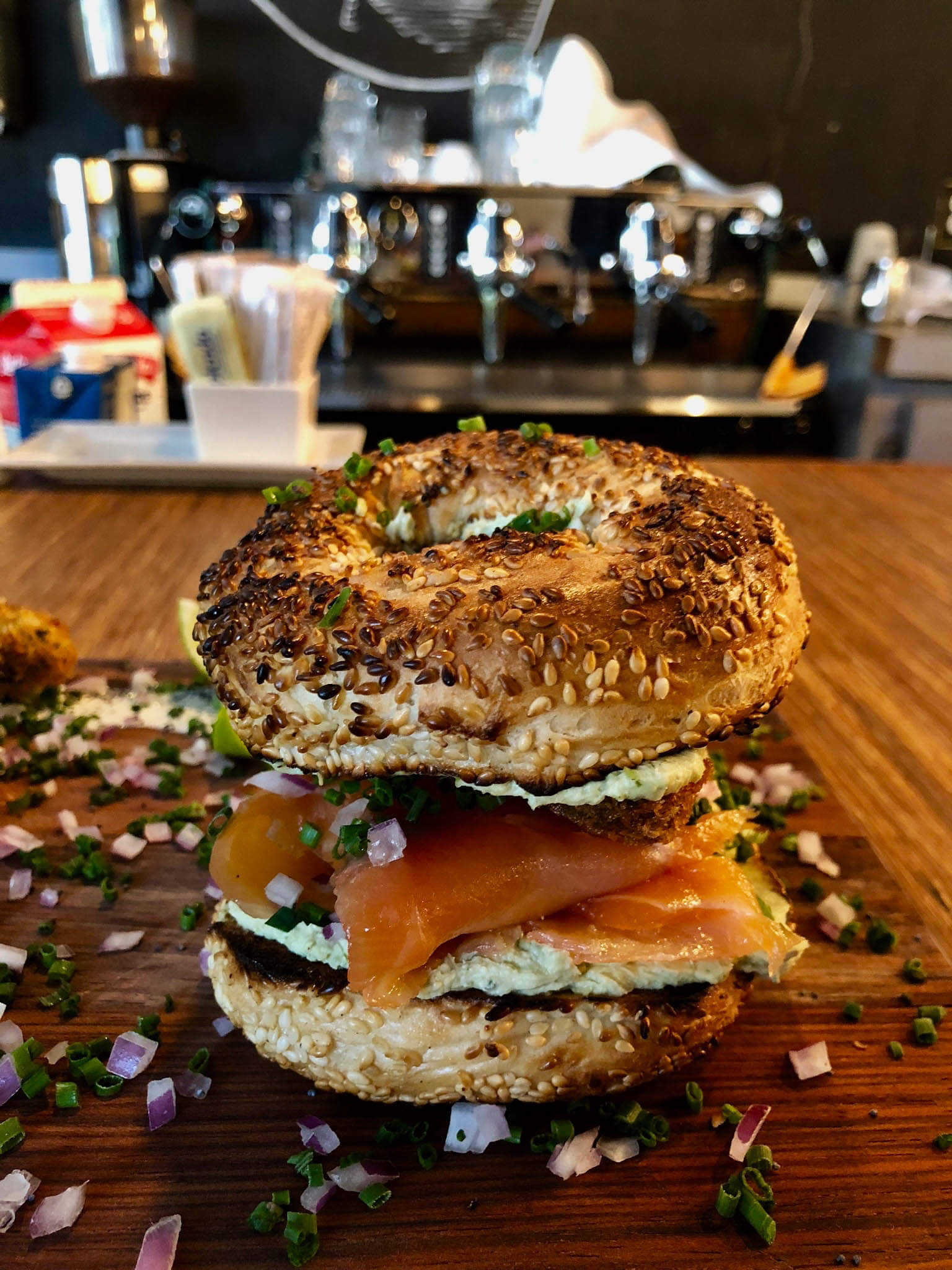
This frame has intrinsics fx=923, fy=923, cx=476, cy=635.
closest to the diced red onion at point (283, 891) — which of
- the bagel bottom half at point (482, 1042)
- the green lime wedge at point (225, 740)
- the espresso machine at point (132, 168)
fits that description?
the bagel bottom half at point (482, 1042)

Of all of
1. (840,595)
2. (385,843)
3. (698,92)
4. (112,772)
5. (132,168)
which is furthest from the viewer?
(698,92)

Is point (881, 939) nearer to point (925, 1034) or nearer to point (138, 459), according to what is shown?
point (925, 1034)

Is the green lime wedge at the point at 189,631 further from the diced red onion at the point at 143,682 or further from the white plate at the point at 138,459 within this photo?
the white plate at the point at 138,459

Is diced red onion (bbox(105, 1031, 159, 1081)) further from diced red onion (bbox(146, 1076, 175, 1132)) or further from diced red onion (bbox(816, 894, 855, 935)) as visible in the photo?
diced red onion (bbox(816, 894, 855, 935))

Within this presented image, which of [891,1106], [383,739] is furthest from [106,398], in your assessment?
[891,1106]

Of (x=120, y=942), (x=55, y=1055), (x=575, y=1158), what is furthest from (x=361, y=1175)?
(x=120, y=942)

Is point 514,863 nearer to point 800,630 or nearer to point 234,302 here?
point 800,630
